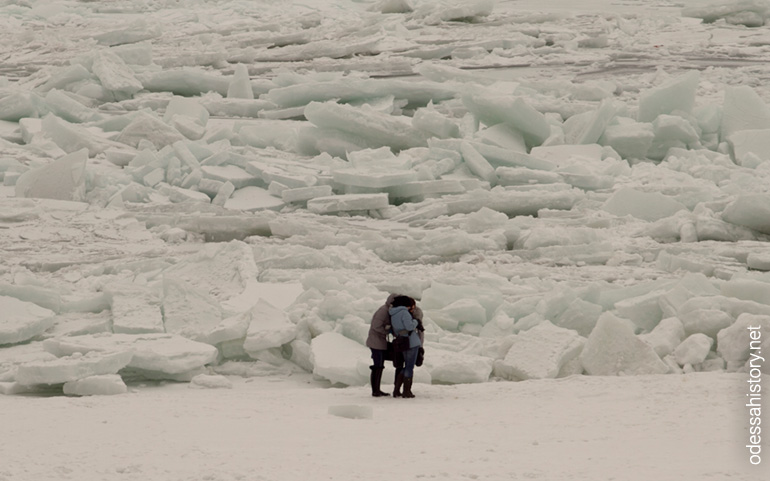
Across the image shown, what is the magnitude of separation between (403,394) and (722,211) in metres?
3.99

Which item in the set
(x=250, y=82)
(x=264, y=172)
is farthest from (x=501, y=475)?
(x=250, y=82)

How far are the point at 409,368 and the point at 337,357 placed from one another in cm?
70

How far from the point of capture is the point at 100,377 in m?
4.71

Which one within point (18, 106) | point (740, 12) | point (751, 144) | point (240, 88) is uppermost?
point (740, 12)

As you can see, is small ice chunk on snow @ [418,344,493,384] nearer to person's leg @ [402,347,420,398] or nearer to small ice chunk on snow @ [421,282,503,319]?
person's leg @ [402,347,420,398]

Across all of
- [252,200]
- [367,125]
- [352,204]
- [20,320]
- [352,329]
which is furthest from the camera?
[367,125]

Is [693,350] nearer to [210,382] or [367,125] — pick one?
[210,382]

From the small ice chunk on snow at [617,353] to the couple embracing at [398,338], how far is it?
3.23 feet

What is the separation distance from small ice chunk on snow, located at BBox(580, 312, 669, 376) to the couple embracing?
0.98 m

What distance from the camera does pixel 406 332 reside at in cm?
444

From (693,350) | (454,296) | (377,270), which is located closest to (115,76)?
(377,270)

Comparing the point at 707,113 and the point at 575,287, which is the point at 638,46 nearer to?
the point at 707,113

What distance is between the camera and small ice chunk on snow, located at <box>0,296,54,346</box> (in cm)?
546

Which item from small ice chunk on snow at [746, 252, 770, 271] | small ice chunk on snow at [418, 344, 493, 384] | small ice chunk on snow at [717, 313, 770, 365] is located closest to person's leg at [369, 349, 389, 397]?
small ice chunk on snow at [418, 344, 493, 384]
